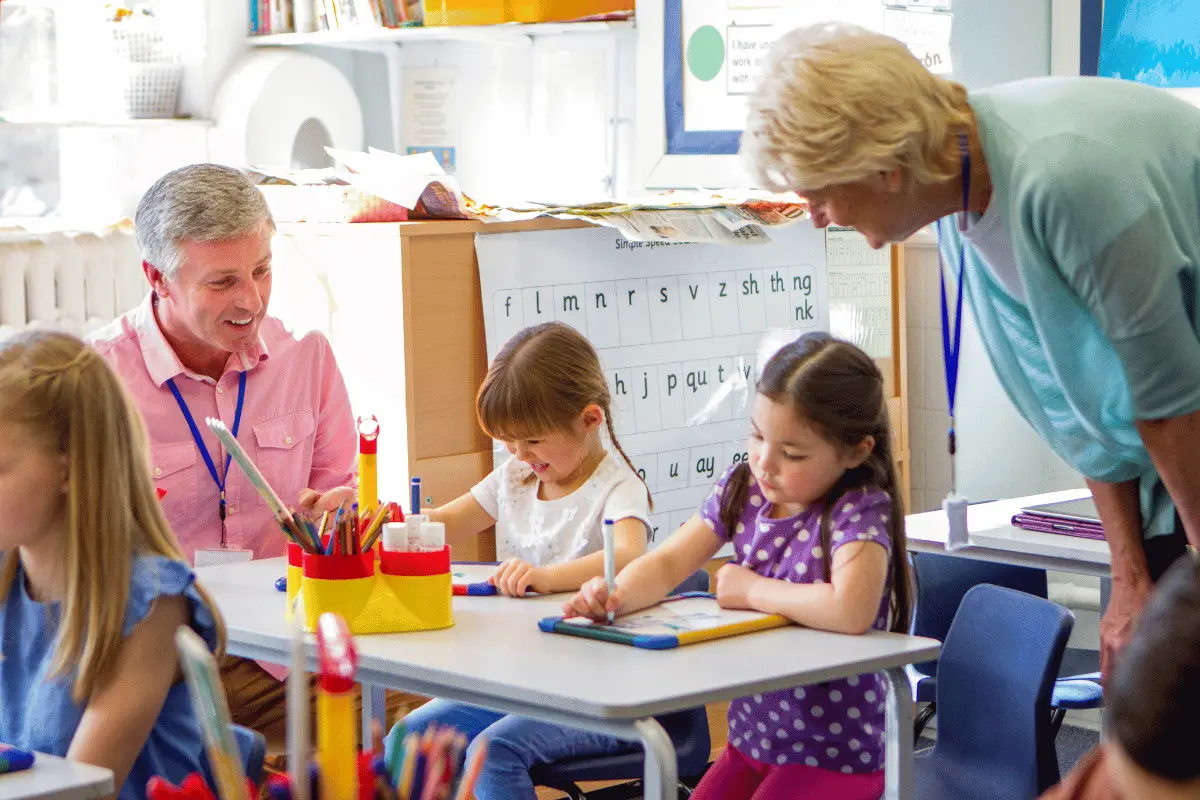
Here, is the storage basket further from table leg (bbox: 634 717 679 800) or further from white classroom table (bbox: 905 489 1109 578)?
table leg (bbox: 634 717 679 800)

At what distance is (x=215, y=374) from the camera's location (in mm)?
2625

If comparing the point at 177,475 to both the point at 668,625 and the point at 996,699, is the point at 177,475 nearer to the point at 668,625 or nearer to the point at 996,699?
the point at 668,625

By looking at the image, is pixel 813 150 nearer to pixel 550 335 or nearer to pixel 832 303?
pixel 550 335

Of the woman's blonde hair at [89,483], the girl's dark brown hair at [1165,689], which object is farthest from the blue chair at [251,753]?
the girl's dark brown hair at [1165,689]

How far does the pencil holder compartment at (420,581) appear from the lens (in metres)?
1.99

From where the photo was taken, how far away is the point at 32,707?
5.70 feet

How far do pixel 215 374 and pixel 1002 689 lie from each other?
4.35 feet

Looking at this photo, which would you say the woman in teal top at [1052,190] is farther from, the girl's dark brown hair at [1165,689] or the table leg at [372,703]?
the table leg at [372,703]

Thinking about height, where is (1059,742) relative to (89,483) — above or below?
below

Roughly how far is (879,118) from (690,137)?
210 centimetres

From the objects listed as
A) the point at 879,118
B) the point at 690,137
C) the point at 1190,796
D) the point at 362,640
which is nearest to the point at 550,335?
the point at 362,640

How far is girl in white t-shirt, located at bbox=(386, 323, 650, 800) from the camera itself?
2.28 m

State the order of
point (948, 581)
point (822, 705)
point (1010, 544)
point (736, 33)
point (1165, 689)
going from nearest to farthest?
1. point (1165, 689)
2. point (822, 705)
3. point (1010, 544)
4. point (948, 581)
5. point (736, 33)

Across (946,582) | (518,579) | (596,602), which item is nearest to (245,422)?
(518,579)
